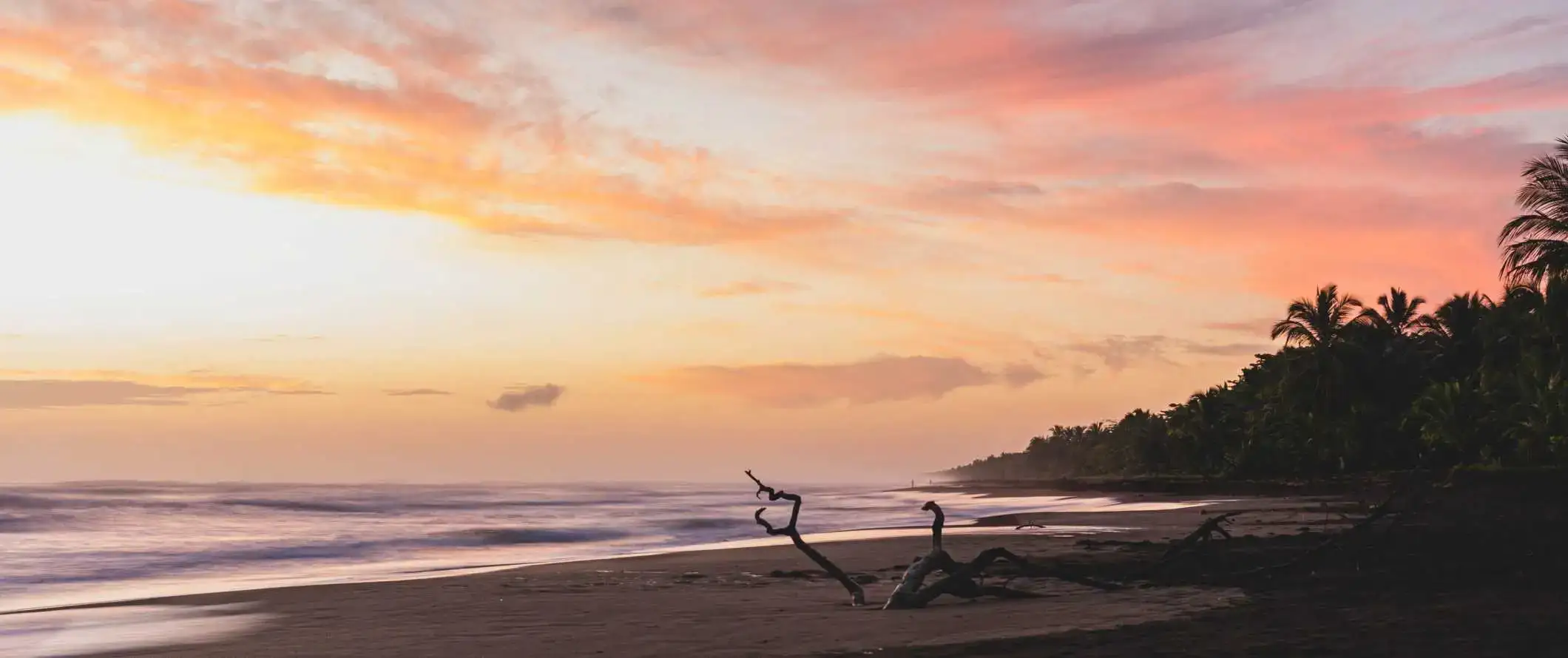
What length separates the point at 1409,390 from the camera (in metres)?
61.2

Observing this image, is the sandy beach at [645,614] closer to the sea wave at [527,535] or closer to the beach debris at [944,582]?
the beach debris at [944,582]

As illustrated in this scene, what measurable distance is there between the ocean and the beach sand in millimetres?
6786

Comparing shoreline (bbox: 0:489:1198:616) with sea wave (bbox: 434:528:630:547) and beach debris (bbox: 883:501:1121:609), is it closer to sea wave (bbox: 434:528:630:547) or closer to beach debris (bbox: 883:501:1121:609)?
sea wave (bbox: 434:528:630:547)

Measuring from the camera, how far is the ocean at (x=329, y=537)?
24281 mm

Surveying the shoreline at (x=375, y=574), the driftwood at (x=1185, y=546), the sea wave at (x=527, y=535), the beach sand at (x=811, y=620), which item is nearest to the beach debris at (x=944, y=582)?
the beach sand at (x=811, y=620)

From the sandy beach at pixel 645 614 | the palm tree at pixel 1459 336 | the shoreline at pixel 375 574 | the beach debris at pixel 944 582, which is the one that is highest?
the palm tree at pixel 1459 336

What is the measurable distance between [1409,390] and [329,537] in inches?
2104

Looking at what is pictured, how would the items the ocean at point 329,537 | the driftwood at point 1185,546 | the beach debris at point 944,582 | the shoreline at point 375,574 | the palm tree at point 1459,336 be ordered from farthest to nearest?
1. the palm tree at point 1459,336
2. the ocean at point 329,537
3. the shoreline at point 375,574
4. the driftwood at point 1185,546
5. the beach debris at point 944,582

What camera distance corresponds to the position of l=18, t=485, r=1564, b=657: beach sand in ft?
30.9

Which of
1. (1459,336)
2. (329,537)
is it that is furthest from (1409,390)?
(329,537)

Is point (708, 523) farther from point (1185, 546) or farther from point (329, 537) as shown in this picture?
point (1185, 546)

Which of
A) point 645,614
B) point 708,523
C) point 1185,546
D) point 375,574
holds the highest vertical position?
point 1185,546

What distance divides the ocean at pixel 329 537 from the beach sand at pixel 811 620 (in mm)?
6786

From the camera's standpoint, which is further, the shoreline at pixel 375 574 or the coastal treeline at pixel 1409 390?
the coastal treeline at pixel 1409 390
